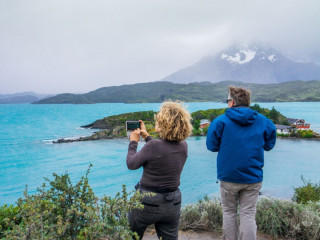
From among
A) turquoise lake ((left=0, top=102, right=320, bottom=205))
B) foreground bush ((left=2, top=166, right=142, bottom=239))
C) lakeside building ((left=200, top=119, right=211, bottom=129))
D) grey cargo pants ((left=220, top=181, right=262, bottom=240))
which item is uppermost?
foreground bush ((left=2, top=166, right=142, bottom=239))

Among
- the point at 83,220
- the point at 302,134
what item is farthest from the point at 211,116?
the point at 83,220

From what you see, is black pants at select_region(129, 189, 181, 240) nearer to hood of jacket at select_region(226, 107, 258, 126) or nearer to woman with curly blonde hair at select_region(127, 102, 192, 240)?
woman with curly blonde hair at select_region(127, 102, 192, 240)

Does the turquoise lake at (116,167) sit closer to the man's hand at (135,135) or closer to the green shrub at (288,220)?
the green shrub at (288,220)

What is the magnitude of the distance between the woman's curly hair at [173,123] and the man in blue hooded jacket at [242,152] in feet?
2.18

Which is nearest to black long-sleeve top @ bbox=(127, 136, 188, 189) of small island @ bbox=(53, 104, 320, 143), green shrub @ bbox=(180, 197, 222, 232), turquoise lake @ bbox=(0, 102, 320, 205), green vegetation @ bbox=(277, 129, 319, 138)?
green shrub @ bbox=(180, 197, 222, 232)

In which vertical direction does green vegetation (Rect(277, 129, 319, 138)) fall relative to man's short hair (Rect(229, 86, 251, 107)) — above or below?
below

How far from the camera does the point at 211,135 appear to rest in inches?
126

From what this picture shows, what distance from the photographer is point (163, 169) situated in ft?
8.31

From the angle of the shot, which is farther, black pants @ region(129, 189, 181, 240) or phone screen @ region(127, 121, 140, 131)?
phone screen @ region(127, 121, 140, 131)

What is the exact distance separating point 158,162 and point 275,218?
3.04 meters

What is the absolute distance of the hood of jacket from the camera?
303 centimetres

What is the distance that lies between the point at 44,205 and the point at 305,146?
4813 centimetres

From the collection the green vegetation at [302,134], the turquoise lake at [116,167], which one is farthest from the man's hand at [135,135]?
the green vegetation at [302,134]

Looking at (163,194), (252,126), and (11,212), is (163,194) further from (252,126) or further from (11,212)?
(11,212)
